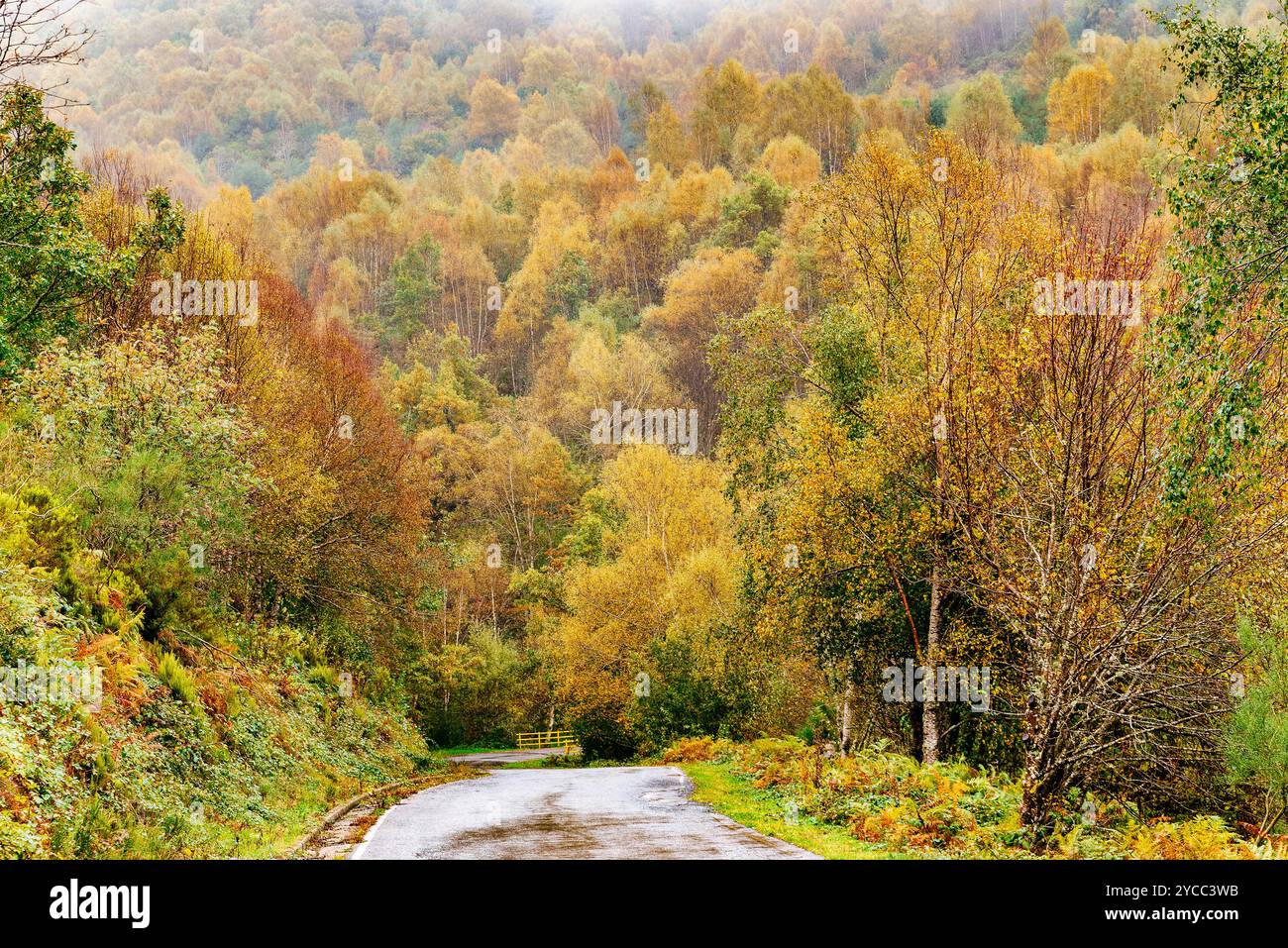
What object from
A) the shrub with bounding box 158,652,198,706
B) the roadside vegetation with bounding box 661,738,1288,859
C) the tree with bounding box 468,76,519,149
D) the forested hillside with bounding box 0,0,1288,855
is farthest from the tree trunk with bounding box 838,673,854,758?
the tree with bounding box 468,76,519,149

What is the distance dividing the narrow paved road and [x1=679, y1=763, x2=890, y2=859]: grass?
0.33 m

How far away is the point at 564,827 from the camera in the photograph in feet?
46.9

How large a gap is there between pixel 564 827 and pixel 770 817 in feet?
10.9

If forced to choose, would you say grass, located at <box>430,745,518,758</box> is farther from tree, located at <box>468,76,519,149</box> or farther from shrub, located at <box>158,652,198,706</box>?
tree, located at <box>468,76,519,149</box>

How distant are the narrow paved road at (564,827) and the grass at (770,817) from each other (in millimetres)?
329

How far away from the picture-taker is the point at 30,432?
54.1 ft

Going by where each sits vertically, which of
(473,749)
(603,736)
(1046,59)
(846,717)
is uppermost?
(1046,59)

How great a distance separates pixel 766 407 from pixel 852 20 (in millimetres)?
150258

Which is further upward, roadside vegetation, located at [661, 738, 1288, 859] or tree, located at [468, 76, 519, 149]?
tree, located at [468, 76, 519, 149]

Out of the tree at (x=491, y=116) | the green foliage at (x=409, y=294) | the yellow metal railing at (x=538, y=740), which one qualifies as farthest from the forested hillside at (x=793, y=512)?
the tree at (x=491, y=116)

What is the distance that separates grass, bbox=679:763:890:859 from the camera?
12.1 meters

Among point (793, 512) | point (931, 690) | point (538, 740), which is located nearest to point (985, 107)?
point (538, 740)

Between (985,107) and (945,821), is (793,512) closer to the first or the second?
(945,821)
